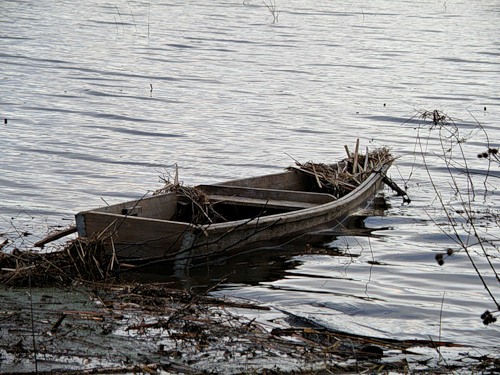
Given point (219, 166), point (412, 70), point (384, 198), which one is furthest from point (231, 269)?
point (412, 70)

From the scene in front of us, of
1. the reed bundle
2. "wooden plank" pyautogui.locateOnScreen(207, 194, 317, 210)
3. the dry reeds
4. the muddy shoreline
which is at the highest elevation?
the reed bundle

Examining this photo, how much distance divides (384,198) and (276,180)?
1.77 m

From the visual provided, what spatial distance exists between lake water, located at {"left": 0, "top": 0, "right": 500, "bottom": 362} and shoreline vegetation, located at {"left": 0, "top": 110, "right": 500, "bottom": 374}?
1.79 feet

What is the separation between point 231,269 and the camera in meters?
8.45

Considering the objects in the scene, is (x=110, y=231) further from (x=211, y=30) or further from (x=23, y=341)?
(x=211, y=30)

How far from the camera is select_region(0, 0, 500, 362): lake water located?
27.1 ft

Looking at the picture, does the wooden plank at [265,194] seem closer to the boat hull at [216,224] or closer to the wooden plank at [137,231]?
the boat hull at [216,224]

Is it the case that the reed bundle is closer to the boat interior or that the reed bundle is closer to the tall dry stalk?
the tall dry stalk

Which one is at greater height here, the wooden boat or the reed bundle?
the reed bundle

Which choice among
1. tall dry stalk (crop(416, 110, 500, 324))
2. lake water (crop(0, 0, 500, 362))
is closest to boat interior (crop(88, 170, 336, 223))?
lake water (crop(0, 0, 500, 362))

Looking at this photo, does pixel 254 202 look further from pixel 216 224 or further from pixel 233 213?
pixel 216 224

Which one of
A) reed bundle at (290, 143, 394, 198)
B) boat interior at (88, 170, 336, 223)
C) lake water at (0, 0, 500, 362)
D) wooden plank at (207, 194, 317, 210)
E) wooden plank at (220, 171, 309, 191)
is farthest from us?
reed bundle at (290, 143, 394, 198)

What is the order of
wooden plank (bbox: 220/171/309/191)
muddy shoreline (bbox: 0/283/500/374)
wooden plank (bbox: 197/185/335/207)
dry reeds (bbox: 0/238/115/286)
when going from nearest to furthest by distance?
muddy shoreline (bbox: 0/283/500/374) < dry reeds (bbox: 0/238/115/286) < wooden plank (bbox: 197/185/335/207) < wooden plank (bbox: 220/171/309/191)

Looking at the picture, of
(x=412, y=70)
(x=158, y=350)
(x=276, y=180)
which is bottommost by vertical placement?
(x=158, y=350)
